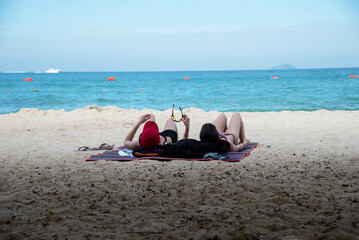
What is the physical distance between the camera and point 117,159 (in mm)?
5254

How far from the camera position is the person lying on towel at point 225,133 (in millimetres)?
5215

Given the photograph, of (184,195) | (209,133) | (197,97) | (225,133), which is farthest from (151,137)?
(197,97)

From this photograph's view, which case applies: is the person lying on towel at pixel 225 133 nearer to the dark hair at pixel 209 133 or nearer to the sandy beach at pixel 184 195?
the dark hair at pixel 209 133

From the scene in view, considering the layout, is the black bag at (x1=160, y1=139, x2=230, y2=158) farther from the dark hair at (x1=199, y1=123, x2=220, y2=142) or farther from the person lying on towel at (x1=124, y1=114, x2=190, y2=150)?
the person lying on towel at (x1=124, y1=114, x2=190, y2=150)

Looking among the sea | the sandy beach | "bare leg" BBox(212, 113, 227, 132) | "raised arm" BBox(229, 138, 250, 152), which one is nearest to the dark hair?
"raised arm" BBox(229, 138, 250, 152)

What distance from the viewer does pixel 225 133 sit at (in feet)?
18.9

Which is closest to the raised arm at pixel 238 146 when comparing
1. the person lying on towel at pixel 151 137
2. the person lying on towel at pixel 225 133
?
the person lying on towel at pixel 225 133

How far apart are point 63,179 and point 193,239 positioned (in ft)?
7.69

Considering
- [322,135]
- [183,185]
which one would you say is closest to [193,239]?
[183,185]

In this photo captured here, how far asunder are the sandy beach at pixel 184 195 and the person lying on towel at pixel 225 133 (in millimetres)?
326

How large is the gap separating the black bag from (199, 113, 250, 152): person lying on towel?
9 cm

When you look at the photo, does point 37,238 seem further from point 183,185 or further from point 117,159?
point 117,159

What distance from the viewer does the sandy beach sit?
2.68 m

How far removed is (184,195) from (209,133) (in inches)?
69.2
